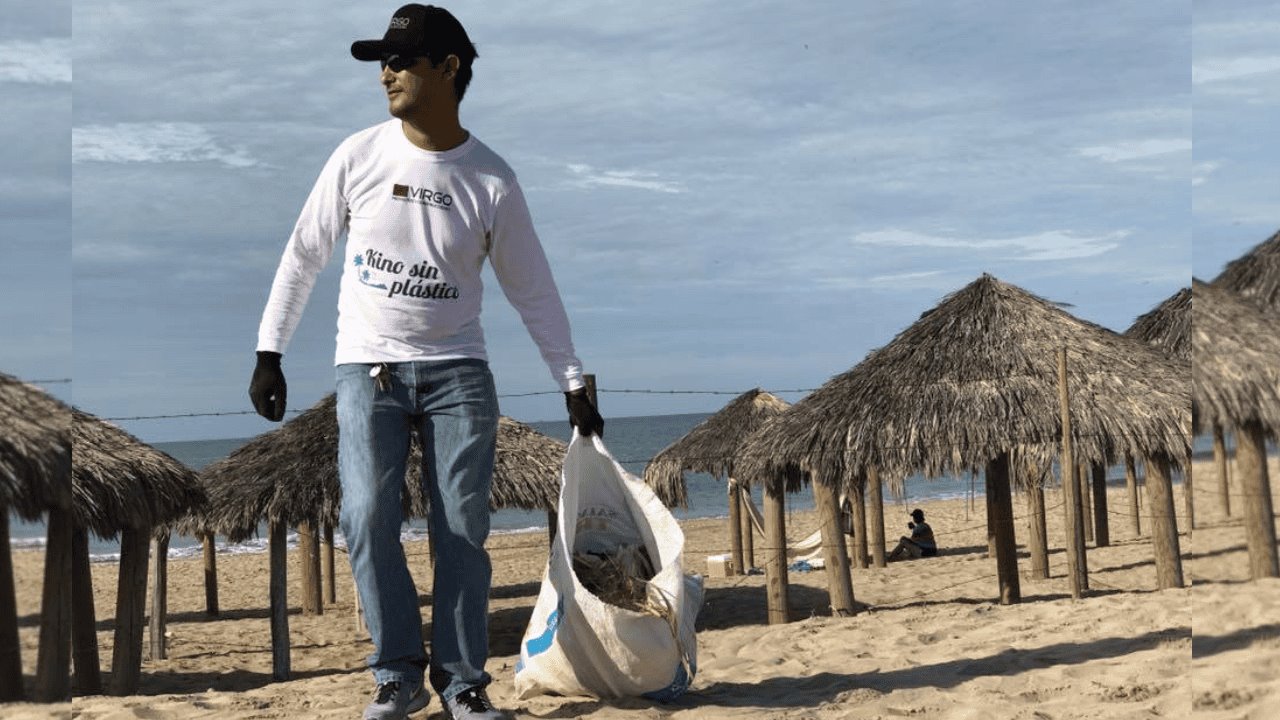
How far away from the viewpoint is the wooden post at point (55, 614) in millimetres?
2793

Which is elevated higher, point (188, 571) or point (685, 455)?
point (685, 455)

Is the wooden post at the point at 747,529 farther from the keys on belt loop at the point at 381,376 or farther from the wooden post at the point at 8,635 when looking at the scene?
the wooden post at the point at 8,635

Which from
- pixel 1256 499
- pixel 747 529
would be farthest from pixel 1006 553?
pixel 747 529

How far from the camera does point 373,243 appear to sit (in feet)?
11.8

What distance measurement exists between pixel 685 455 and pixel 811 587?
4648 mm

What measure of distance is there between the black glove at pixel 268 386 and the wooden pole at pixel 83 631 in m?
5.19

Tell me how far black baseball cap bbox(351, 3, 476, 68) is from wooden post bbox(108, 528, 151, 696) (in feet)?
20.5

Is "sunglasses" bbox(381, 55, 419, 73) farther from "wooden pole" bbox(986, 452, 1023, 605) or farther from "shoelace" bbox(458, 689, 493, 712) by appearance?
"wooden pole" bbox(986, 452, 1023, 605)

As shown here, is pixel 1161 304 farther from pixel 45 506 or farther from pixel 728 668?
pixel 45 506

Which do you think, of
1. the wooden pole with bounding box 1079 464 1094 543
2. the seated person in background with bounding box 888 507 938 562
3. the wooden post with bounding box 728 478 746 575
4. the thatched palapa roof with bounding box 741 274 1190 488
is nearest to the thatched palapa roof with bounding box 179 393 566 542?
the thatched palapa roof with bounding box 741 274 1190 488

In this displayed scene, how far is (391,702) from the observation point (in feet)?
11.6

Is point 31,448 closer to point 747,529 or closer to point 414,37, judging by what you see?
point 414,37

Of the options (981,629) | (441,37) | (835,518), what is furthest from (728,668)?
(835,518)

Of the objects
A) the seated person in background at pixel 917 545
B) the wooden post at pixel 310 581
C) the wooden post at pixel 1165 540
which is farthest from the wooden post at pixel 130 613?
the seated person in background at pixel 917 545
